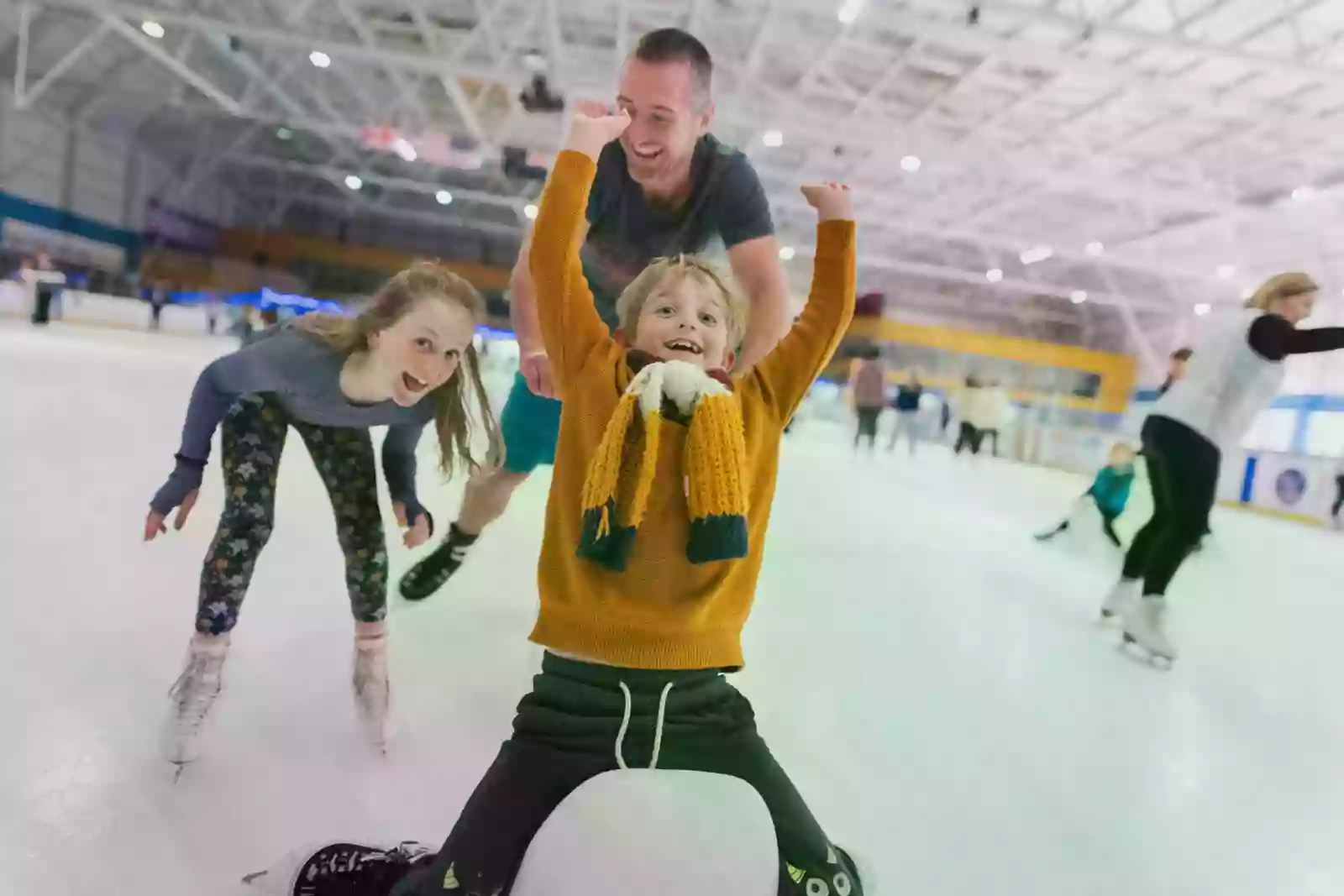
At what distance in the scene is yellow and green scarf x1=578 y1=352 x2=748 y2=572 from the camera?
67 centimetres

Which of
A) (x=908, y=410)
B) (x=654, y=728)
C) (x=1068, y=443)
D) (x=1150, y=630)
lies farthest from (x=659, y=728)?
(x=1068, y=443)

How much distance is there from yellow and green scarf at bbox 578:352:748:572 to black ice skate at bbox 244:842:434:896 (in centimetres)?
29

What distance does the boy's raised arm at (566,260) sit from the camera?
77 centimetres

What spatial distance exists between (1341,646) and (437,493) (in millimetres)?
2026

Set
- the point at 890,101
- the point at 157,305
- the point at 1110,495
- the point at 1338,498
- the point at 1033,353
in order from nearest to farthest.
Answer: the point at 1110,495 < the point at 1338,498 < the point at 157,305 < the point at 890,101 < the point at 1033,353

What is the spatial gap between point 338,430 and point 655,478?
425 millimetres

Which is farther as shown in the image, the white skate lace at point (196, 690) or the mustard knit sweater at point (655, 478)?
the white skate lace at point (196, 690)

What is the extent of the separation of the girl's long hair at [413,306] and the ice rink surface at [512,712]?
0.18 meters

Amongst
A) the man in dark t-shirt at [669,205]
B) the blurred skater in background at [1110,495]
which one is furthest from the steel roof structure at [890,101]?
the man in dark t-shirt at [669,205]

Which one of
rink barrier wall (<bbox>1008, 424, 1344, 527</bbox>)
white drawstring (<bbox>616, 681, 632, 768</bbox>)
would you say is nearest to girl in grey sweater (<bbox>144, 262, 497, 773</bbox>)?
white drawstring (<bbox>616, 681, 632, 768</bbox>)

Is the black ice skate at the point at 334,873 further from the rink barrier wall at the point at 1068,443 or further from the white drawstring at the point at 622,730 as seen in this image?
the rink barrier wall at the point at 1068,443

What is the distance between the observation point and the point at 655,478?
705mm

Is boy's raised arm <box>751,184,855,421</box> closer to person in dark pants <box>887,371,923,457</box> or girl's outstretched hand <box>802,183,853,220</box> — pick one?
girl's outstretched hand <box>802,183,853,220</box>

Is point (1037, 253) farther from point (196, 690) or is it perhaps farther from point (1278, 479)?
point (196, 690)
